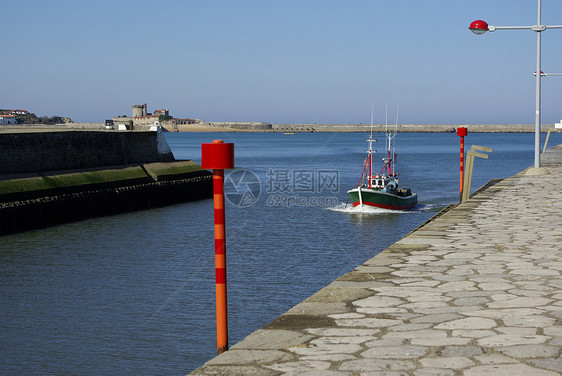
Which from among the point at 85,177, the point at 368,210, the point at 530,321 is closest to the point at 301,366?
the point at 530,321

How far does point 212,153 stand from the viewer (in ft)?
17.1

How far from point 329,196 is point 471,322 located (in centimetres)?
3119

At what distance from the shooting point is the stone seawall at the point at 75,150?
23.8 m

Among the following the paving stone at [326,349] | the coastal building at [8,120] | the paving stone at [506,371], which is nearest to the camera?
the paving stone at [506,371]

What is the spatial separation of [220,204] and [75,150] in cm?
2357

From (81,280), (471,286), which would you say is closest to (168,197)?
(81,280)

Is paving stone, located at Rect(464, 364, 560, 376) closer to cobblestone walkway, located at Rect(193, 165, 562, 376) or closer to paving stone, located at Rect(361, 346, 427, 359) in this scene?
cobblestone walkway, located at Rect(193, 165, 562, 376)

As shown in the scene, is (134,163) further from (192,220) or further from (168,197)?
(192,220)

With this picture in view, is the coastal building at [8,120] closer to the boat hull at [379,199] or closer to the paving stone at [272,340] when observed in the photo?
the boat hull at [379,199]

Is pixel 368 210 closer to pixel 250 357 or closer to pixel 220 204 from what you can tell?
pixel 220 204

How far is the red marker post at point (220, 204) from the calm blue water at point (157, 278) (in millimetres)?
3381

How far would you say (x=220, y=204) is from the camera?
210 inches

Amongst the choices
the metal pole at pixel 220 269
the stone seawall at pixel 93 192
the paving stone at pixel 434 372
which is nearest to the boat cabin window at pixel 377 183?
the stone seawall at pixel 93 192

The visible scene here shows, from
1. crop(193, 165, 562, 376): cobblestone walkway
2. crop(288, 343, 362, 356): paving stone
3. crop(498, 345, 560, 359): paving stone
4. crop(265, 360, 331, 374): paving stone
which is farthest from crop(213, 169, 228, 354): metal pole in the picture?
crop(498, 345, 560, 359): paving stone
